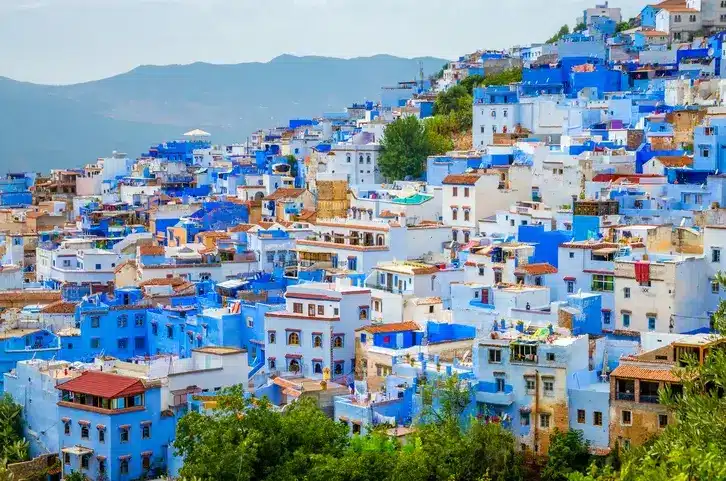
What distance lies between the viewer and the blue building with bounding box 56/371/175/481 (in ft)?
87.9

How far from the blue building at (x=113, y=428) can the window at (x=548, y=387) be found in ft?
24.4

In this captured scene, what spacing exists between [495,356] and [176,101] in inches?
6059

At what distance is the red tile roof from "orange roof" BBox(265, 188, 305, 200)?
17.0 meters

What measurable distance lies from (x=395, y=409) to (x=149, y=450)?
498cm

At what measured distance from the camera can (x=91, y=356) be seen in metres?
32.7

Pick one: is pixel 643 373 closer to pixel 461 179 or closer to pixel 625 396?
pixel 625 396

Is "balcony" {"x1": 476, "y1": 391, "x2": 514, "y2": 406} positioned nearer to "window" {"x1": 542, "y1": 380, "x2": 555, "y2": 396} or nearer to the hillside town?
the hillside town

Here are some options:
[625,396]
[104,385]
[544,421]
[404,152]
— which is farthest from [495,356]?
[404,152]

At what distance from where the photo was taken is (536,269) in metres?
30.8

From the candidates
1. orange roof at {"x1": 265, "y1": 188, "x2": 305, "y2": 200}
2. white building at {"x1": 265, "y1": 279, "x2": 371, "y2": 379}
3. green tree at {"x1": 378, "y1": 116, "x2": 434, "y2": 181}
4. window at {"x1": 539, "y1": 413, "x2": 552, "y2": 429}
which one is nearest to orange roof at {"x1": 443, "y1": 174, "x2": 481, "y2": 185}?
orange roof at {"x1": 265, "y1": 188, "x2": 305, "y2": 200}

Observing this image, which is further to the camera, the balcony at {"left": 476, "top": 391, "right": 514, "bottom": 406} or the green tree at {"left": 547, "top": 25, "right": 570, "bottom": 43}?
the green tree at {"left": 547, "top": 25, "right": 570, "bottom": 43}

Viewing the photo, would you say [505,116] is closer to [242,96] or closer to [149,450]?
[149,450]

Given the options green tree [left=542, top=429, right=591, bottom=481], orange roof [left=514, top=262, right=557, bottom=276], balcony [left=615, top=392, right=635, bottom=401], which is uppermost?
orange roof [left=514, top=262, right=557, bottom=276]

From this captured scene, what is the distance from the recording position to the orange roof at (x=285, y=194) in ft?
145
